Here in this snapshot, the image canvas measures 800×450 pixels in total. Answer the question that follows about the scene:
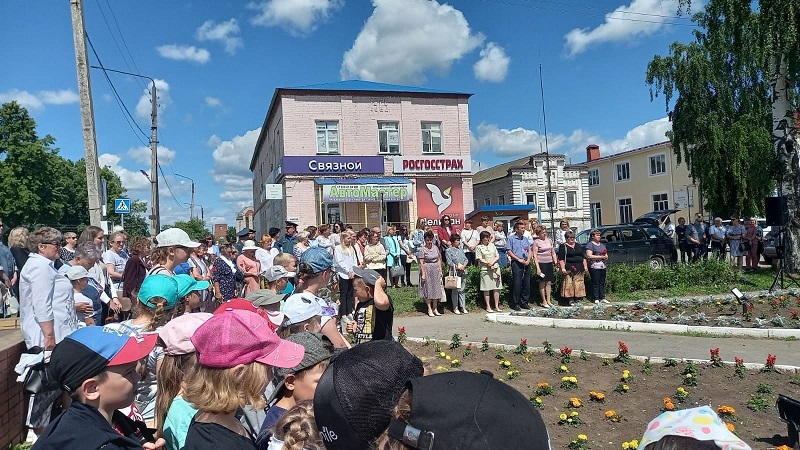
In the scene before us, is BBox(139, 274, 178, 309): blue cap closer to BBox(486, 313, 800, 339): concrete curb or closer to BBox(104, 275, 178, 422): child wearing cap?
BBox(104, 275, 178, 422): child wearing cap

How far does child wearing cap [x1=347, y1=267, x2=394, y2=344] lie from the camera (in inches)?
181

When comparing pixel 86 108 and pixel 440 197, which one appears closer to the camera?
pixel 86 108

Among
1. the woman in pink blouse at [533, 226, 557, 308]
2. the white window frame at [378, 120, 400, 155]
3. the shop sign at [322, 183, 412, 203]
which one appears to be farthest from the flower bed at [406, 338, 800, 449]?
the white window frame at [378, 120, 400, 155]

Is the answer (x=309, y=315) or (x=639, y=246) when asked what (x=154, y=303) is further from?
(x=639, y=246)

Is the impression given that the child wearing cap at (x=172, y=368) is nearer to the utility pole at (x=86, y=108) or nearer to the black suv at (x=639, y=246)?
the utility pole at (x=86, y=108)

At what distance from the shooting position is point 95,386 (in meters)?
2.35

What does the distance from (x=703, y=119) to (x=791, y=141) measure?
6.70m

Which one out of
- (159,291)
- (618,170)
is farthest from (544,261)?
(618,170)

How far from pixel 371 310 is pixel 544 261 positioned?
8107mm

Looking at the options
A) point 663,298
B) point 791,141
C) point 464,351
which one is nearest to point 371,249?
point 464,351

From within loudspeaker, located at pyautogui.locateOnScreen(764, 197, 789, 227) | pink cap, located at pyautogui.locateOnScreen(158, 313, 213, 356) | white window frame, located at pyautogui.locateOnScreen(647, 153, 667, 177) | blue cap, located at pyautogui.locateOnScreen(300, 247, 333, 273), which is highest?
white window frame, located at pyautogui.locateOnScreen(647, 153, 667, 177)

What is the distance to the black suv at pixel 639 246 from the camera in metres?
17.7

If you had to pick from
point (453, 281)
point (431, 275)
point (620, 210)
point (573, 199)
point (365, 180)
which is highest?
point (365, 180)

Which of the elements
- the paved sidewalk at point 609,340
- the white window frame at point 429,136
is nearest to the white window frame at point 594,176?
the white window frame at point 429,136
